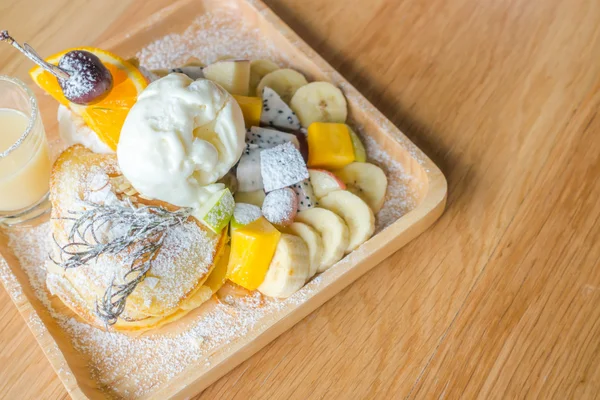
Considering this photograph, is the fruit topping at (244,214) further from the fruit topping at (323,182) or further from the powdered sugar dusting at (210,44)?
the powdered sugar dusting at (210,44)

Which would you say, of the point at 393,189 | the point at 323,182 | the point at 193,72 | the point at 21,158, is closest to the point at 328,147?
the point at 323,182

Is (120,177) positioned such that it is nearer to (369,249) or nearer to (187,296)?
(187,296)

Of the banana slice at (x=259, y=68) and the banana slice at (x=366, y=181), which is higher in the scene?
the banana slice at (x=259, y=68)

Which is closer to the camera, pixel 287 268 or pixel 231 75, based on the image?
pixel 287 268

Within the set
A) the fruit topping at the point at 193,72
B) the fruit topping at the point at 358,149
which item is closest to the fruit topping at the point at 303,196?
the fruit topping at the point at 358,149

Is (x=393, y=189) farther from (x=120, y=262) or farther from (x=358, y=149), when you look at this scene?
(x=120, y=262)

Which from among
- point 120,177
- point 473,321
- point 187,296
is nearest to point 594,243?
point 473,321

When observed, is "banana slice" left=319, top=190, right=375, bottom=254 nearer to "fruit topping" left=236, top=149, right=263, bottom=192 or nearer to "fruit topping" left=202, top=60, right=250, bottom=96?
"fruit topping" left=236, top=149, right=263, bottom=192
